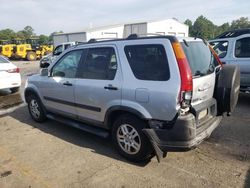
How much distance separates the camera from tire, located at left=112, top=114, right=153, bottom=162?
12.1ft

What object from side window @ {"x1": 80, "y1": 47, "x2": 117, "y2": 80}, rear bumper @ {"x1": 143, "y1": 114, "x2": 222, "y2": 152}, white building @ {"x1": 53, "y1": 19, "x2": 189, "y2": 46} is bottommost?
rear bumper @ {"x1": 143, "y1": 114, "x2": 222, "y2": 152}

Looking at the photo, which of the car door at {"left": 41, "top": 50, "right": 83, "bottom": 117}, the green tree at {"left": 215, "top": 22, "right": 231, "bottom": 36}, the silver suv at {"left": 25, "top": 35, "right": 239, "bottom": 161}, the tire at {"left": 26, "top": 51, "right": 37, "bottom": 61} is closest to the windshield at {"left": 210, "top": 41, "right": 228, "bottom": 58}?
the silver suv at {"left": 25, "top": 35, "right": 239, "bottom": 161}

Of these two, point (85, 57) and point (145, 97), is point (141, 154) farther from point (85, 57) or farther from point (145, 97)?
point (85, 57)

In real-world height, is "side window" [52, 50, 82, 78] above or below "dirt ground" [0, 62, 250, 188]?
above

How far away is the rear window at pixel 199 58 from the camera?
3.50 metres

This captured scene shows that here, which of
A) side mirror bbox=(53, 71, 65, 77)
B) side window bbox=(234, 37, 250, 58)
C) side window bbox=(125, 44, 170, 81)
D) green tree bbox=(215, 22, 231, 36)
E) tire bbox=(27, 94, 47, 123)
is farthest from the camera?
green tree bbox=(215, 22, 231, 36)

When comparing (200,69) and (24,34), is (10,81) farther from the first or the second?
(24,34)

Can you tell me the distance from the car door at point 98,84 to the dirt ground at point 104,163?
66 centimetres

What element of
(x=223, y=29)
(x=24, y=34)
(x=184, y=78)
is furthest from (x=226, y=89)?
(x=24, y=34)

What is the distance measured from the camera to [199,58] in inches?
148

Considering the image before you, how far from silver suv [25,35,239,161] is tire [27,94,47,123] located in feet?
3.58

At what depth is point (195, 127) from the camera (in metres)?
3.37

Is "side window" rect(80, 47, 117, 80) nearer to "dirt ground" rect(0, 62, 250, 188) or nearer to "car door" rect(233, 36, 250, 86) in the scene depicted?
"dirt ground" rect(0, 62, 250, 188)

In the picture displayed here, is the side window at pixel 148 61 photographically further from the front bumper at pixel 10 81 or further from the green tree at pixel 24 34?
the green tree at pixel 24 34
